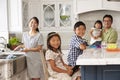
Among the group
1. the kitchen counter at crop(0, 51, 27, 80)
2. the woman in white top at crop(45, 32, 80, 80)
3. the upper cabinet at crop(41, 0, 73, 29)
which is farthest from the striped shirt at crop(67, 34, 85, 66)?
the upper cabinet at crop(41, 0, 73, 29)

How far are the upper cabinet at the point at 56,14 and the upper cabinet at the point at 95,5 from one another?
0.27m

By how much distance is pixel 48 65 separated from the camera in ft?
9.41

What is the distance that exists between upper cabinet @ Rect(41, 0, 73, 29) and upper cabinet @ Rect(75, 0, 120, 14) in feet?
0.89

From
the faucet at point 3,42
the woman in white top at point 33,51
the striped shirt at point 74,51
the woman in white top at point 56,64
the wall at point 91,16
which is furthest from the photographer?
the wall at point 91,16

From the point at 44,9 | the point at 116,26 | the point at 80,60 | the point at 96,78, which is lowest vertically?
the point at 96,78

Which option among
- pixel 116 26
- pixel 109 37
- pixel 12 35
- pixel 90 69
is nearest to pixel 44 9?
pixel 12 35

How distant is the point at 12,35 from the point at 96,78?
312 cm

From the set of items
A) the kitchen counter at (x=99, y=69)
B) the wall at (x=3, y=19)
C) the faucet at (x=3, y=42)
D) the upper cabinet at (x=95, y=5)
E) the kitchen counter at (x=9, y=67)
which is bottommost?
the kitchen counter at (x=9, y=67)

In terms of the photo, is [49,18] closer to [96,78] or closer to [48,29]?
[48,29]

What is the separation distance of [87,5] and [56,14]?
66 centimetres

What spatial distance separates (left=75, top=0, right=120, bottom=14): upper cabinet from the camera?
5301mm

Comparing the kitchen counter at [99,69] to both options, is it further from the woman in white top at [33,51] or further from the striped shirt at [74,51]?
the woman in white top at [33,51]

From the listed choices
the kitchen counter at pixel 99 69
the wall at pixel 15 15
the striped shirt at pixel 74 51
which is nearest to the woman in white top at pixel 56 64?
the striped shirt at pixel 74 51

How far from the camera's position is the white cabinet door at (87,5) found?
5334 millimetres
